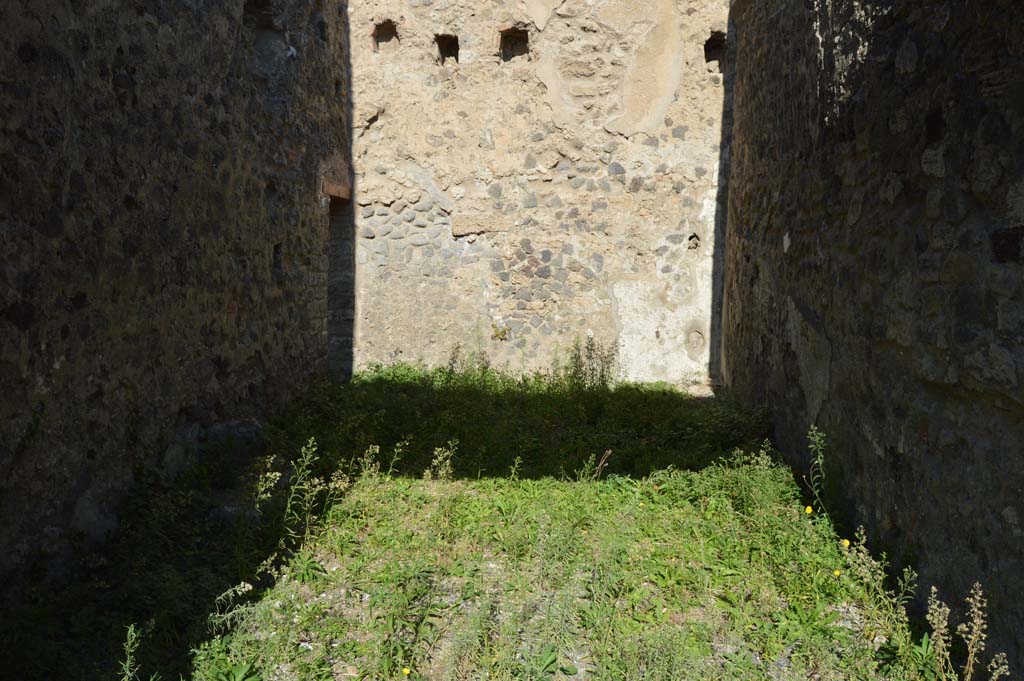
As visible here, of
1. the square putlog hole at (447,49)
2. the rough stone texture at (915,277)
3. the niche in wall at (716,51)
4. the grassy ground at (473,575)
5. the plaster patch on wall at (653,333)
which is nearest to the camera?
the rough stone texture at (915,277)

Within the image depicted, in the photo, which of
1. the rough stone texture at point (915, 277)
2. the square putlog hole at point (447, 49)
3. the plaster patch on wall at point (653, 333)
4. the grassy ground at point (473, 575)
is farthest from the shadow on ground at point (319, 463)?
the square putlog hole at point (447, 49)

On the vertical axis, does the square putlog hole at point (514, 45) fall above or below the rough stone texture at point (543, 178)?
above

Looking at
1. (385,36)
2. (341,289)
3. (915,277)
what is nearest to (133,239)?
(915,277)

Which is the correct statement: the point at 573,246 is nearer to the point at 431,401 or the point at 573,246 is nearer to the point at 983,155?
the point at 431,401

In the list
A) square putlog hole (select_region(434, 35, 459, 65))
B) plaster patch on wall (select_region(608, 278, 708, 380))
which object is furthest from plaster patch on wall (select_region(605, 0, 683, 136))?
square putlog hole (select_region(434, 35, 459, 65))

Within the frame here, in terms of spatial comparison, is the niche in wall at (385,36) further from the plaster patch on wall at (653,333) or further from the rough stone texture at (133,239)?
the plaster patch on wall at (653,333)

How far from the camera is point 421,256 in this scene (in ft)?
23.9

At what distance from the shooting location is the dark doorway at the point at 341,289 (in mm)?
7227

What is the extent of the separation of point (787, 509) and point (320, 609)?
2.28 metres

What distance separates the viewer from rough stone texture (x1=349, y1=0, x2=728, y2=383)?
7027 millimetres

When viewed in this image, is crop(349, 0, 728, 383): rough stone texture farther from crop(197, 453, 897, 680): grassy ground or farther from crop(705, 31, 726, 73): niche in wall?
crop(197, 453, 897, 680): grassy ground

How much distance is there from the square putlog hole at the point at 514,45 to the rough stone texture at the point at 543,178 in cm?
11

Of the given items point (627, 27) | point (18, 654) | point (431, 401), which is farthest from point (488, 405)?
point (627, 27)

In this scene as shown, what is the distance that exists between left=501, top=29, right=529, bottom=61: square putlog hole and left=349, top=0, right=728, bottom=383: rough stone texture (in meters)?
0.11
